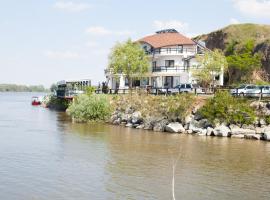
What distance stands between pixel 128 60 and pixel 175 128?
26919 mm

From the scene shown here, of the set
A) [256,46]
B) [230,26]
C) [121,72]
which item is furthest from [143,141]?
[230,26]

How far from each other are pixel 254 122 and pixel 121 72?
33296 mm

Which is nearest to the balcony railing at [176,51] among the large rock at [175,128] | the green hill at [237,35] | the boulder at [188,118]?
the green hill at [237,35]

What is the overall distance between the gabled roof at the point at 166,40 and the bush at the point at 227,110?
28322mm

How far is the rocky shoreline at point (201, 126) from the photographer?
43656mm

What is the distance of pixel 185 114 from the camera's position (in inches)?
1889

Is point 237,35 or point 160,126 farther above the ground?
point 237,35

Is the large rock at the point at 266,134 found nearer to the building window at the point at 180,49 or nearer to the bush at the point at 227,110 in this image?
the bush at the point at 227,110

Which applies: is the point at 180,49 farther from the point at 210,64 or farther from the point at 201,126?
the point at 201,126

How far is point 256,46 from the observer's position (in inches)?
3396

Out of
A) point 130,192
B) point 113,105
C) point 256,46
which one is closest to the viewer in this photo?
point 130,192

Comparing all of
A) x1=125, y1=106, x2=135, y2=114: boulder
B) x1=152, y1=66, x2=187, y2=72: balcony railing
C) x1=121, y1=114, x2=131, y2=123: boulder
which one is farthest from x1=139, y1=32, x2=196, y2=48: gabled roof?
x1=121, y1=114, x2=131, y2=123: boulder

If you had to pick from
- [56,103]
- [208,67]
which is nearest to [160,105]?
[208,67]

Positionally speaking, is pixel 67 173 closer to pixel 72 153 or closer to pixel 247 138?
pixel 72 153
